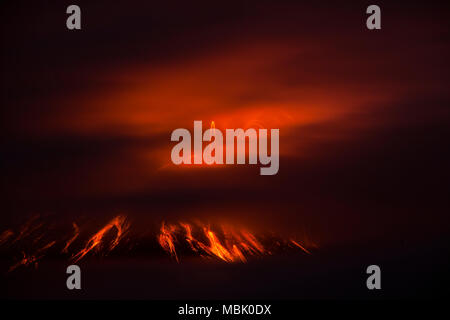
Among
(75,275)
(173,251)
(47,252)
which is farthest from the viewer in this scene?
(47,252)

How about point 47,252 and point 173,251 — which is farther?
point 47,252

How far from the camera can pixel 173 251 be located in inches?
1919
